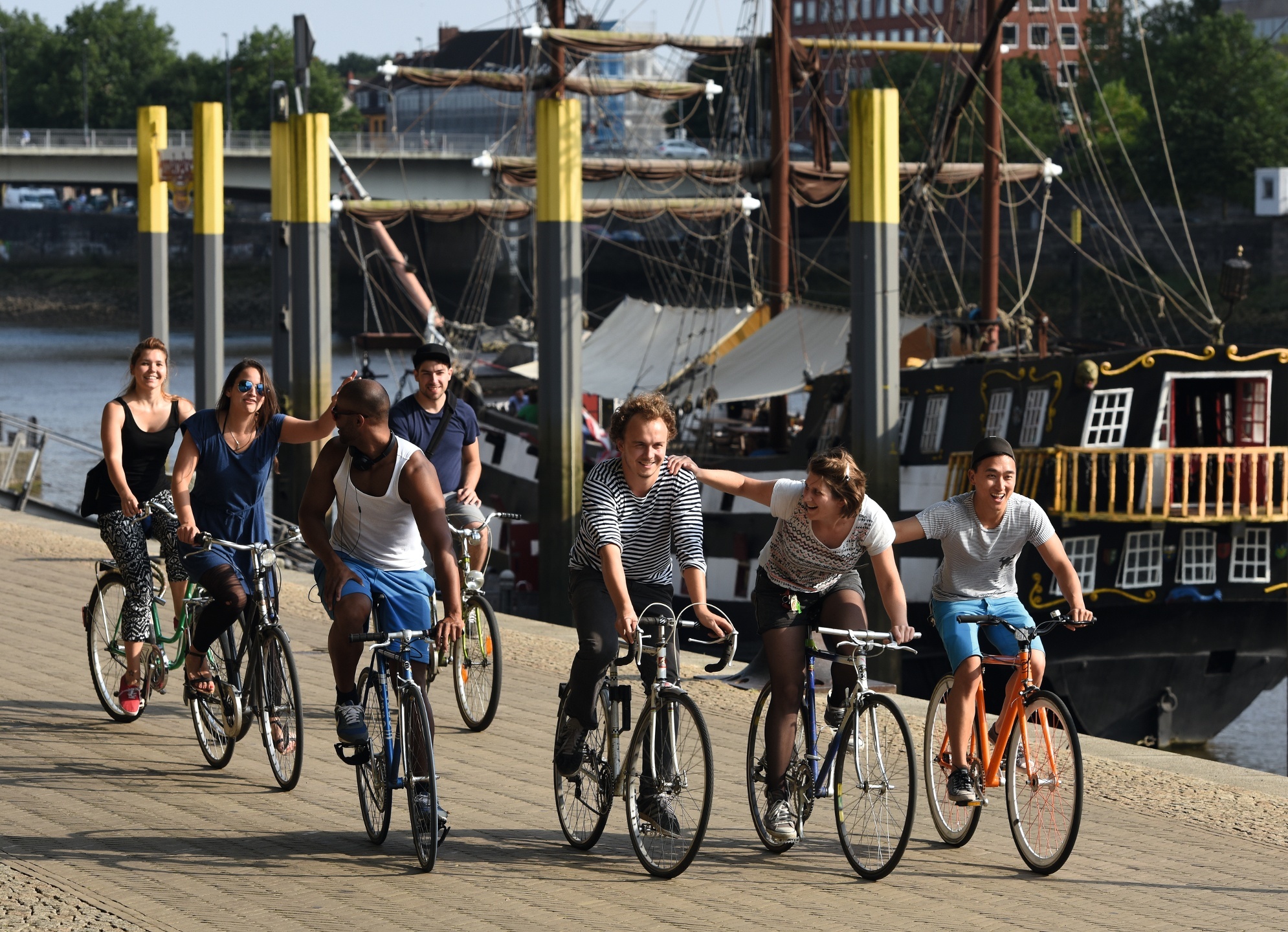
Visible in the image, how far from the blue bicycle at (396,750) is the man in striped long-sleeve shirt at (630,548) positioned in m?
0.54

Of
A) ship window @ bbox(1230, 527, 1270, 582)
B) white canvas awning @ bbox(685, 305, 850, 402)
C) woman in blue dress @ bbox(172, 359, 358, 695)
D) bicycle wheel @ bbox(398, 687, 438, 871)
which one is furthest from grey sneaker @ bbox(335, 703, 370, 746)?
white canvas awning @ bbox(685, 305, 850, 402)

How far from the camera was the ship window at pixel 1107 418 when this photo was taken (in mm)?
19312

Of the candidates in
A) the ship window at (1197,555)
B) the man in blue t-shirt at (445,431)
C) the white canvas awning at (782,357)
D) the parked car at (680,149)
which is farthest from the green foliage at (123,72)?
the man in blue t-shirt at (445,431)

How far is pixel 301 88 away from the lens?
961 inches

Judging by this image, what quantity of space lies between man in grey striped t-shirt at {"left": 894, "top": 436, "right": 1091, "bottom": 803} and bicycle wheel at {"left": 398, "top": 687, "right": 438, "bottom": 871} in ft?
5.95

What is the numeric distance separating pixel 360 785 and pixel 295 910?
873 millimetres

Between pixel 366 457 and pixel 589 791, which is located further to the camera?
pixel 589 791

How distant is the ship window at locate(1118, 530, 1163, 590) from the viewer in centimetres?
1900

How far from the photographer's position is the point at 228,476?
8.24 metres

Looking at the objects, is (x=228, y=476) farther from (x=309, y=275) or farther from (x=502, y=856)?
(x=309, y=275)

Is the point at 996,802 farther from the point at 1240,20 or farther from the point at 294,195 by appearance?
the point at 1240,20

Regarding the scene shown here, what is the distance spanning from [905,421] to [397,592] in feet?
51.0

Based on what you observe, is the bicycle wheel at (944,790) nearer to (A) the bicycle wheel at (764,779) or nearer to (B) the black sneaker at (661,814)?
(A) the bicycle wheel at (764,779)

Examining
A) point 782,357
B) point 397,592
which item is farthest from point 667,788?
point 782,357
